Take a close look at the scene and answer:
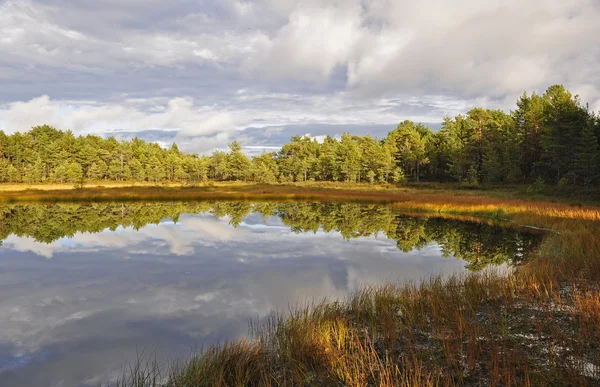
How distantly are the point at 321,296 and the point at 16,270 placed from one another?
12395mm

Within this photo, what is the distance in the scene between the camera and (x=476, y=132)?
76875mm

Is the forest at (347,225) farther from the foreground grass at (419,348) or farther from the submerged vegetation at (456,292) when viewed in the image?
the foreground grass at (419,348)

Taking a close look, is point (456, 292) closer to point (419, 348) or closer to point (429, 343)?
point (429, 343)

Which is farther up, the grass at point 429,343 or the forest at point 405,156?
the forest at point 405,156

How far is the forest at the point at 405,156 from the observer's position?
157ft

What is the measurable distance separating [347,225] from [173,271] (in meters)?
15.7

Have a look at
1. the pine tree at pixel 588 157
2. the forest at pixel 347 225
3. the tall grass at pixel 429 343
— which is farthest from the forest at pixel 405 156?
the tall grass at pixel 429 343

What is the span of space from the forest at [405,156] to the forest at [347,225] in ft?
81.4

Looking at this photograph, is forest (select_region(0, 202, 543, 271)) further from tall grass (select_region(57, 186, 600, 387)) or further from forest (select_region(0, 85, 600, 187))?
forest (select_region(0, 85, 600, 187))

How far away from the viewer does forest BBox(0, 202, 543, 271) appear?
1901cm

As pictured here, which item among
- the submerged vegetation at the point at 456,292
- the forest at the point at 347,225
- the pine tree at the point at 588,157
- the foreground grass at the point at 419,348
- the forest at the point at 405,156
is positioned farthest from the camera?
the forest at the point at 405,156

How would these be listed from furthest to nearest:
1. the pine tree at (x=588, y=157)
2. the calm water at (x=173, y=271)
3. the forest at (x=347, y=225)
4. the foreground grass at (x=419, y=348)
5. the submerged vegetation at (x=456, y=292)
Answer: the pine tree at (x=588, y=157) < the forest at (x=347, y=225) < the calm water at (x=173, y=271) < the submerged vegetation at (x=456, y=292) < the foreground grass at (x=419, y=348)

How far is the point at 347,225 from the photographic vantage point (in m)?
28.0

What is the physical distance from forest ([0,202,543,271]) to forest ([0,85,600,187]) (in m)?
24.8
